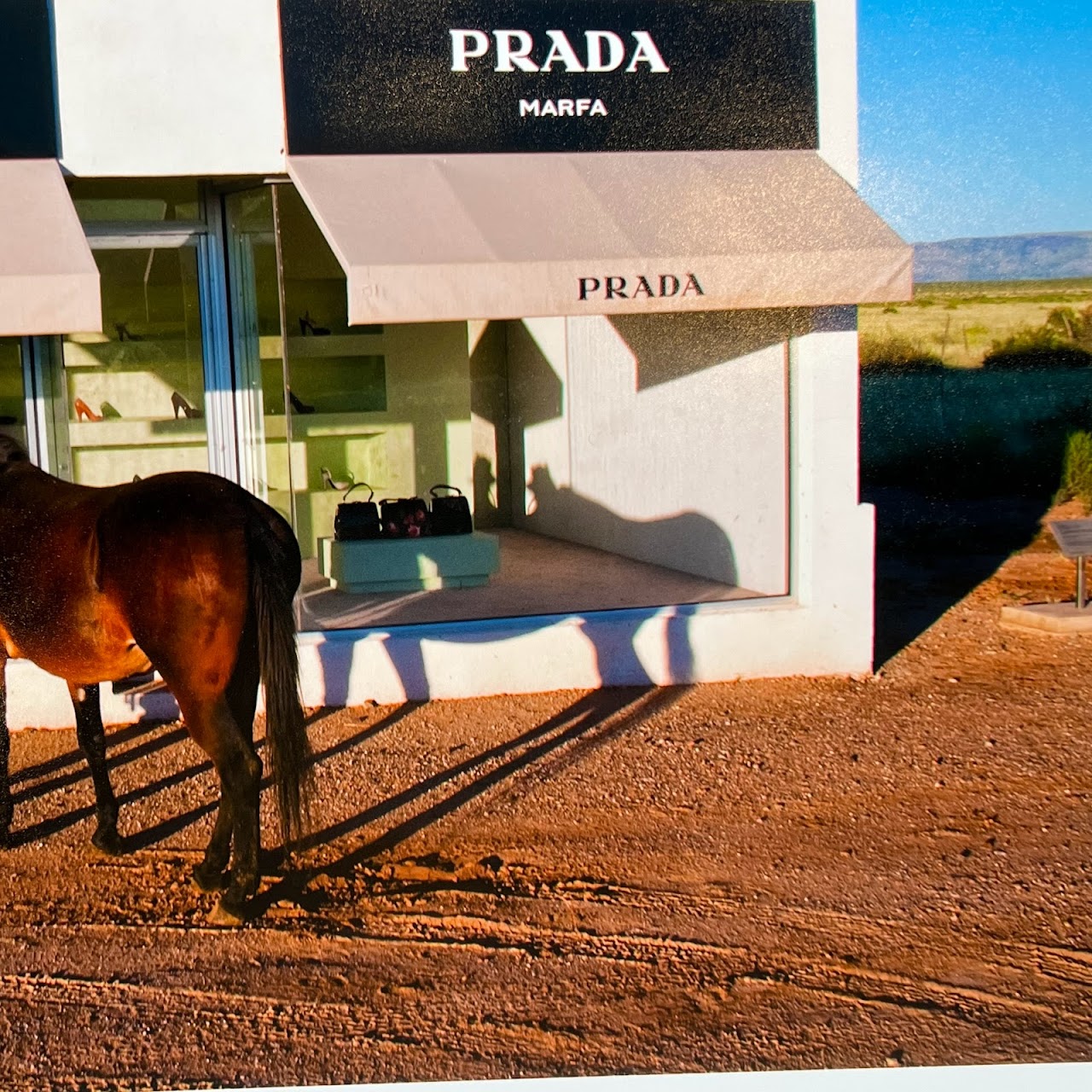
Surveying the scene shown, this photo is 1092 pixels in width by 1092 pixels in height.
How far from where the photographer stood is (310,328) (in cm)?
900

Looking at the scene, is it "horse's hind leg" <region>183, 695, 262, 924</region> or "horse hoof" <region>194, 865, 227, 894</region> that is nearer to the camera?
"horse's hind leg" <region>183, 695, 262, 924</region>

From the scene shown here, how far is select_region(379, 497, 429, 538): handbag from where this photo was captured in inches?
383

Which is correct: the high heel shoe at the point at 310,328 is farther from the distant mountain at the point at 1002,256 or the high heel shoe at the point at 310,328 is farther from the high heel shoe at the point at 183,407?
the distant mountain at the point at 1002,256

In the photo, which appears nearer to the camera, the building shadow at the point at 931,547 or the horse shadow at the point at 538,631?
the horse shadow at the point at 538,631

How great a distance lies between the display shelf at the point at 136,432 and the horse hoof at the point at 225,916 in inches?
154

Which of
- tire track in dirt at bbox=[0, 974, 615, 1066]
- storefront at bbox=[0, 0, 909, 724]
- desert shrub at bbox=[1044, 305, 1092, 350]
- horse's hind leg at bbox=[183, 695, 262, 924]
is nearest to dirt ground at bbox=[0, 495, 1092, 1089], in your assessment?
tire track in dirt at bbox=[0, 974, 615, 1066]

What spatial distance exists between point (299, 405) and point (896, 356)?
91.3 feet

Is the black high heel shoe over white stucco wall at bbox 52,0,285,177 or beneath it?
beneath

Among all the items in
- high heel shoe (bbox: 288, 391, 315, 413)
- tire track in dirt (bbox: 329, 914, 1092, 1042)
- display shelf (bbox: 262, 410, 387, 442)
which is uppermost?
high heel shoe (bbox: 288, 391, 315, 413)

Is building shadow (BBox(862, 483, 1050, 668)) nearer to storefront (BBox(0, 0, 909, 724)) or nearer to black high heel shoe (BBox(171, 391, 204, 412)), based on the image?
storefront (BBox(0, 0, 909, 724))

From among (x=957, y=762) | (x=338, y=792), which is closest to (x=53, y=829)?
(x=338, y=792)

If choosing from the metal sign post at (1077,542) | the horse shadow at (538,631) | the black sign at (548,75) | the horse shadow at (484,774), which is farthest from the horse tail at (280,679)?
the metal sign post at (1077,542)

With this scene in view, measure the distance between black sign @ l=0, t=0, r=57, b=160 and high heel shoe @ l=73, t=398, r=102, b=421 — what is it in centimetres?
148

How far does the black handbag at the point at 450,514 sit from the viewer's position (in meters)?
10.0
